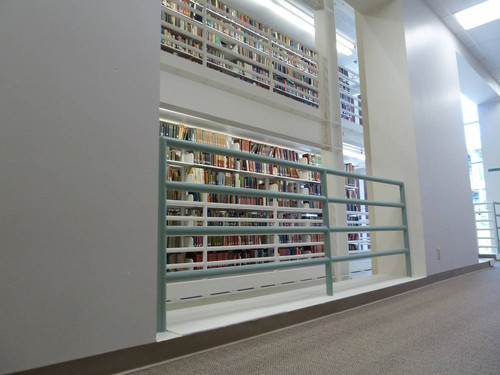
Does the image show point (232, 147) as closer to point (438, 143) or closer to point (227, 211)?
point (227, 211)

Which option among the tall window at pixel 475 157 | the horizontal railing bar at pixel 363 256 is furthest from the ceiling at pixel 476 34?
the tall window at pixel 475 157

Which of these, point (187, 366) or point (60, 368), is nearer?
point (60, 368)

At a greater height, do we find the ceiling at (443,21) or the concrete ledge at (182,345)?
the ceiling at (443,21)

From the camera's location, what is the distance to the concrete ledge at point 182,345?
102cm

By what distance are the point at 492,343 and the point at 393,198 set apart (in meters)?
1.94

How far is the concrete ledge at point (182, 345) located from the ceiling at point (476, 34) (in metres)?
3.63

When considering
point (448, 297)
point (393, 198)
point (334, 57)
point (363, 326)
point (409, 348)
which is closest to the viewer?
point (409, 348)

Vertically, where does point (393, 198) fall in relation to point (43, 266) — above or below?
above

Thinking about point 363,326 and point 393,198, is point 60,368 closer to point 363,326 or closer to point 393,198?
Answer: point 363,326

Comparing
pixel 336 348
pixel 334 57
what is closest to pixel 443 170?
pixel 334 57

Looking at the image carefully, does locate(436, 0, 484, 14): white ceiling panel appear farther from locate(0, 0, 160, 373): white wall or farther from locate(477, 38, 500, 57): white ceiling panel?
locate(0, 0, 160, 373): white wall

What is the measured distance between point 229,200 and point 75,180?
141 inches

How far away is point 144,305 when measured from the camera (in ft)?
3.94

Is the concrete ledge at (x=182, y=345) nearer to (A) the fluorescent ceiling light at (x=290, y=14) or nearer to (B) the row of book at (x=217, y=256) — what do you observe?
(B) the row of book at (x=217, y=256)
